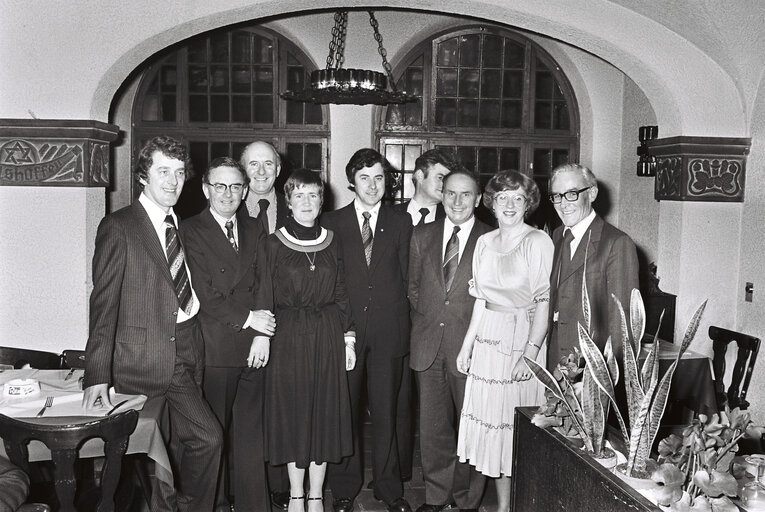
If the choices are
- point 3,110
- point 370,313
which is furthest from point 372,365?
point 3,110

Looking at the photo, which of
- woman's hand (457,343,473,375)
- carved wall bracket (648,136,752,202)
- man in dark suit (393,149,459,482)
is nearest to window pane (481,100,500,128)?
carved wall bracket (648,136,752,202)

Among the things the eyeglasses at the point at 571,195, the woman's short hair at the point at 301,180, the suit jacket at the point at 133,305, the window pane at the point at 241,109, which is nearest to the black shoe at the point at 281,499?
the suit jacket at the point at 133,305

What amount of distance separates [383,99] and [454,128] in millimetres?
2014

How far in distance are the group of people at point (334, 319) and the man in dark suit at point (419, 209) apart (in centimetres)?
2

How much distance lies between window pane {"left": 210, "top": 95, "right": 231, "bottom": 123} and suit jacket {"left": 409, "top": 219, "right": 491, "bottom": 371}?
3.96m

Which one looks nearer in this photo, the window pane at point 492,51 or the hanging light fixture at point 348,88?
the hanging light fixture at point 348,88

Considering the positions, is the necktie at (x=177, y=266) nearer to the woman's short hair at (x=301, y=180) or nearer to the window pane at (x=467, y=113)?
the woman's short hair at (x=301, y=180)

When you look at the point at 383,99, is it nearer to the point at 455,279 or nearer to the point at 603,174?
the point at 455,279

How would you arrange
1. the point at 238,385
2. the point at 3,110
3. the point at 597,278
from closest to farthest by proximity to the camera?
1. the point at 597,278
2. the point at 238,385
3. the point at 3,110

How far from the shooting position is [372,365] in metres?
3.62

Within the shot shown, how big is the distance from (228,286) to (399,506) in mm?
1404

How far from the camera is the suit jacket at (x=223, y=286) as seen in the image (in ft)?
10.6

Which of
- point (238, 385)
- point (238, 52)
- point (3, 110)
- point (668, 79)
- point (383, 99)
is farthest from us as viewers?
point (238, 52)

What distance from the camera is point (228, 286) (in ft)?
10.8
